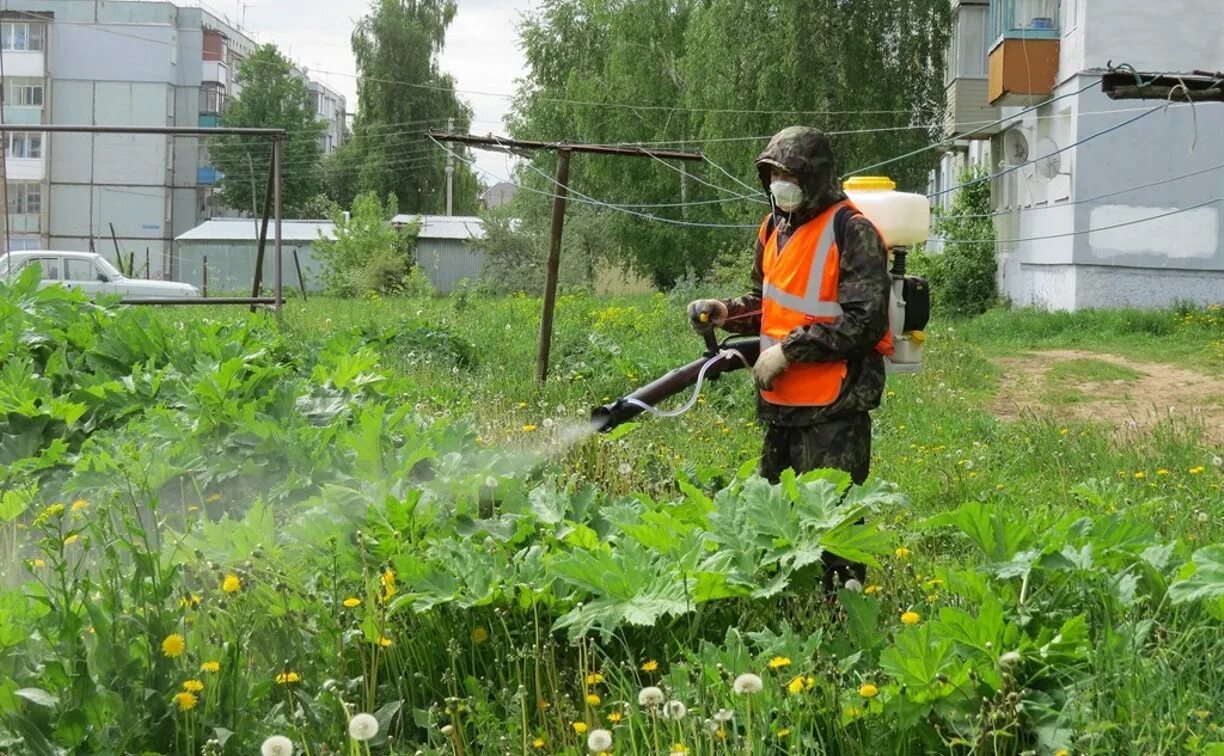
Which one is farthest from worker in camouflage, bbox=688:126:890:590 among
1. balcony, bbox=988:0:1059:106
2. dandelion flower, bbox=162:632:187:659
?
balcony, bbox=988:0:1059:106

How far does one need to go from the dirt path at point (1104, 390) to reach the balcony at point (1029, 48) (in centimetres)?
867

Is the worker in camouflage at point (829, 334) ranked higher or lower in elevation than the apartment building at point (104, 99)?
lower

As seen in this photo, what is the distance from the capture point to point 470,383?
1110 cm

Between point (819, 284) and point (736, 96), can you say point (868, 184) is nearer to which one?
point (819, 284)

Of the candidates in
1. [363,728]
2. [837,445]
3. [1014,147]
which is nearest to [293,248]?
[1014,147]

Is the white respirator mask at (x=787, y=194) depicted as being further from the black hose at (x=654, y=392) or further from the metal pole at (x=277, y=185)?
the metal pole at (x=277, y=185)

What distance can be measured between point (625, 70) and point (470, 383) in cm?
3077

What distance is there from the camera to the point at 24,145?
208 ft

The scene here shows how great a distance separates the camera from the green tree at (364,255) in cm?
4122

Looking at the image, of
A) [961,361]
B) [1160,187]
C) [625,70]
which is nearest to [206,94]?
[625,70]

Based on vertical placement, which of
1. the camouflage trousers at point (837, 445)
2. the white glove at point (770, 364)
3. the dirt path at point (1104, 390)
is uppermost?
the white glove at point (770, 364)

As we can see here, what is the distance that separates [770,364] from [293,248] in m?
40.1

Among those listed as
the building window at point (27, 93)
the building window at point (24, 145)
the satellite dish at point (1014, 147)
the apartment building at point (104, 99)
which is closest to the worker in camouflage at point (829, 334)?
the satellite dish at point (1014, 147)

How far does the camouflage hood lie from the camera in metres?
4.87
